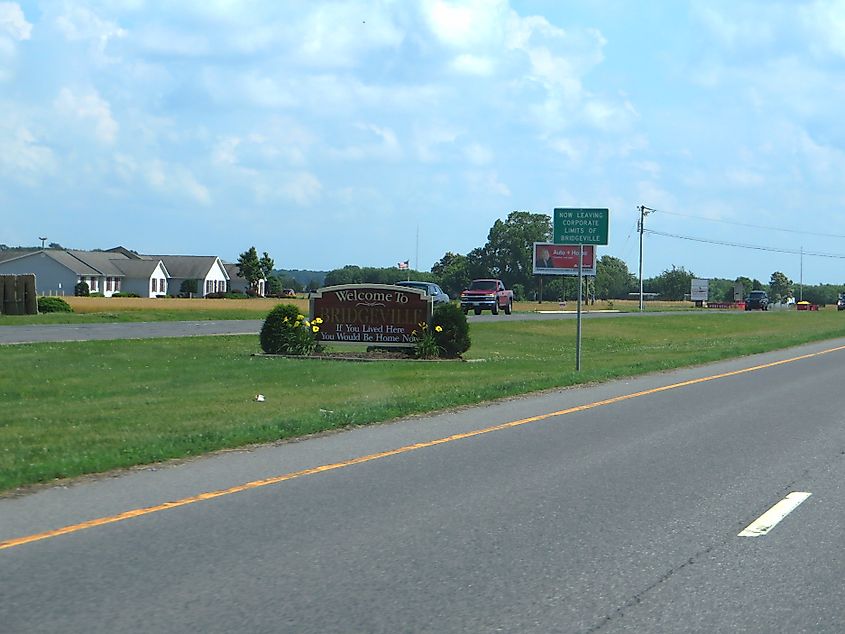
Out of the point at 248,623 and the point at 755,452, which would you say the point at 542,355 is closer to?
the point at 755,452

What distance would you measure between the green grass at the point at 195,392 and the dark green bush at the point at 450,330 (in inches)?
35.2

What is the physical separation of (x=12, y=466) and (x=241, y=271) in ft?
401

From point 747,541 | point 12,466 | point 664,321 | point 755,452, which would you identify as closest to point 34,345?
point 12,466

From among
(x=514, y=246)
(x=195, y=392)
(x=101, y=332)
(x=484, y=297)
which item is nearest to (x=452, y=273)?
(x=514, y=246)

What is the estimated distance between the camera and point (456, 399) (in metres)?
17.2

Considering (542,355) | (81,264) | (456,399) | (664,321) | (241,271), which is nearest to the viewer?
(456,399)

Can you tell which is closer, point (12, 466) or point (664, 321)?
point (12, 466)

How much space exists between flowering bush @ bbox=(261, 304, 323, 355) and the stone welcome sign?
697 millimetres

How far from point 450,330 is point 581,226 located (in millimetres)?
6086

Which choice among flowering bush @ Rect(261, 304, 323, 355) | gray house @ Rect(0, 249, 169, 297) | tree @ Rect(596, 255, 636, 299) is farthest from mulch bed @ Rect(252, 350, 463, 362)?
tree @ Rect(596, 255, 636, 299)

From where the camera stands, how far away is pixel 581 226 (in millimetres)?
23891

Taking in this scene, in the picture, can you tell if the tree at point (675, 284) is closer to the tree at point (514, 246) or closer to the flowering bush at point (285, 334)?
the tree at point (514, 246)

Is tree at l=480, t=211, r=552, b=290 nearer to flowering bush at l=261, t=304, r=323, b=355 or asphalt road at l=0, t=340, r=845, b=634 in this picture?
flowering bush at l=261, t=304, r=323, b=355

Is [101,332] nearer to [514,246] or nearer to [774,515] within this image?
[774,515]
